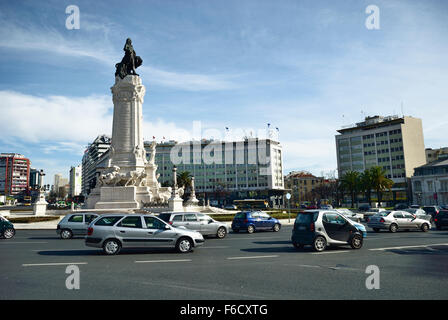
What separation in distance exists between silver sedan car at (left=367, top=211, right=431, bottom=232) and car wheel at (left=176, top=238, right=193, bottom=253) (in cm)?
1484

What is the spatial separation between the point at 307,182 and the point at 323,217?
13420cm

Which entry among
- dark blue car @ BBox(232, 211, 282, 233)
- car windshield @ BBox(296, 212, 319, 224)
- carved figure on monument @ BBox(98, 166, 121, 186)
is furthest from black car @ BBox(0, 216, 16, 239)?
carved figure on monument @ BBox(98, 166, 121, 186)

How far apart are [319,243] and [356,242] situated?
1946mm

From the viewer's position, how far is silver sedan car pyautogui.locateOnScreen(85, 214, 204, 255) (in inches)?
507

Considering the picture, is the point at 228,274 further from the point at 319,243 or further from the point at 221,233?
the point at 221,233

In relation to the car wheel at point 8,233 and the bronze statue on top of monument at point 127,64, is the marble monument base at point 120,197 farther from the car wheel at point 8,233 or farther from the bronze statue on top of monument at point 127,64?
the car wheel at point 8,233

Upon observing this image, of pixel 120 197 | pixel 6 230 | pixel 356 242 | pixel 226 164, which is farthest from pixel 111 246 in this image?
pixel 226 164

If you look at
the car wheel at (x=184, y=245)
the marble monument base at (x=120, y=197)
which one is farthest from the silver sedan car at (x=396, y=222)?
the marble monument base at (x=120, y=197)

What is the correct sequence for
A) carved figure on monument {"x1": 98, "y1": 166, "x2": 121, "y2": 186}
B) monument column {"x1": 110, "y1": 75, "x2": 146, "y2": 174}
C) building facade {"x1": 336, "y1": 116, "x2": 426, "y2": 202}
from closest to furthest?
carved figure on monument {"x1": 98, "y1": 166, "x2": 121, "y2": 186}, monument column {"x1": 110, "y1": 75, "x2": 146, "y2": 174}, building facade {"x1": 336, "y1": 116, "x2": 426, "y2": 202}

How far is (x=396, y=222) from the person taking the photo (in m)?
23.0

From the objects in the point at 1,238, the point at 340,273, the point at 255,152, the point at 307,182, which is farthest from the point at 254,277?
the point at 307,182

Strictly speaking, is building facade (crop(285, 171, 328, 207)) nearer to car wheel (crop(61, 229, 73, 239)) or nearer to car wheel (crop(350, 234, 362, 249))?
car wheel (crop(61, 229, 73, 239))

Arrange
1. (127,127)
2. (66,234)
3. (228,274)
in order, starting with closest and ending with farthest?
(228,274)
(66,234)
(127,127)
